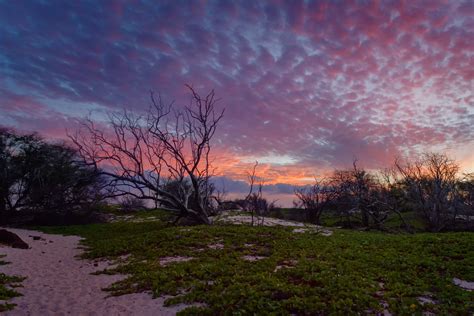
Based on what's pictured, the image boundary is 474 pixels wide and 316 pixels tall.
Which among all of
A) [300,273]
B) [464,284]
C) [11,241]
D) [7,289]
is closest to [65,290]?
[7,289]

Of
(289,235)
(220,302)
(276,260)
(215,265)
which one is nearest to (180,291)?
(220,302)

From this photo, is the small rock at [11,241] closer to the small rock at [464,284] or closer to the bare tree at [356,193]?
the small rock at [464,284]

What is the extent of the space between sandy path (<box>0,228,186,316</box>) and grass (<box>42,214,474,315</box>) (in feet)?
1.97

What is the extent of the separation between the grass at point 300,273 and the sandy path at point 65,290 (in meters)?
0.60

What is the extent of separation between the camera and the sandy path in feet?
30.8

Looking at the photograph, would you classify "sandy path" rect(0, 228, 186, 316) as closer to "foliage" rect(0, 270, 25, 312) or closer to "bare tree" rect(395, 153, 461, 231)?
"foliage" rect(0, 270, 25, 312)

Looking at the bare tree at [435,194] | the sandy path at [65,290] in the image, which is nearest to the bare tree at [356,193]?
the bare tree at [435,194]

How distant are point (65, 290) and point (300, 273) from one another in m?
8.60

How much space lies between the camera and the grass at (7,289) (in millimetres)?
9250

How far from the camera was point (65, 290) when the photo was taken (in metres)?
11.6

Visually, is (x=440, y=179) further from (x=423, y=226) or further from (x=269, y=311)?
(x=269, y=311)

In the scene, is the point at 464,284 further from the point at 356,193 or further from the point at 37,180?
the point at 37,180

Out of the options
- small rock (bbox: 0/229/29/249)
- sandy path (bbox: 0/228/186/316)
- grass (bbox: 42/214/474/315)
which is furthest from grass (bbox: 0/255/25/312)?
small rock (bbox: 0/229/29/249)

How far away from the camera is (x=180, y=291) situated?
1052 cm
